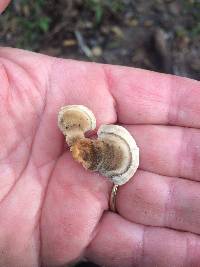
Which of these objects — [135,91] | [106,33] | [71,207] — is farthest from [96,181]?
[106,33]

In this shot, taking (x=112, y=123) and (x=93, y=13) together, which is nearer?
(x=112, y=123)

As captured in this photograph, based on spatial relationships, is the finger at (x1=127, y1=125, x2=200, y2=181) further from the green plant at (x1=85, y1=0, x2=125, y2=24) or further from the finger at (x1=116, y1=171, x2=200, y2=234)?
the green plant at (x1=85, y1=0, x2=125, y2=24)

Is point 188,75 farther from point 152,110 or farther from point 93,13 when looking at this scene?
point 152,110

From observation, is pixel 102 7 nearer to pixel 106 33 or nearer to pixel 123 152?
pixel 106 33

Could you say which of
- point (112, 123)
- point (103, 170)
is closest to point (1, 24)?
point (112, 123)

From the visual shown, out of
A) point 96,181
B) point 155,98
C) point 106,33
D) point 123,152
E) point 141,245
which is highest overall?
point 155,98

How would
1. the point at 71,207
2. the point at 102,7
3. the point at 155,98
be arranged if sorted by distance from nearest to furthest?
the point at 71,207, the point at 155,98, the point at 102,7

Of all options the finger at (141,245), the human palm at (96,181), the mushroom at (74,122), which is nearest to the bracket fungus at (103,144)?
the mushroom at (74,122)
